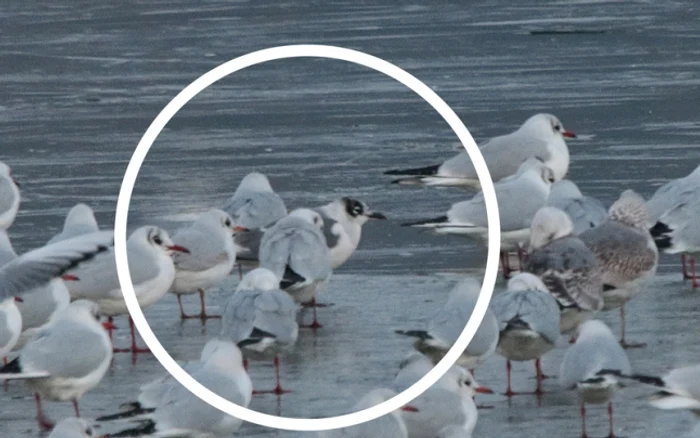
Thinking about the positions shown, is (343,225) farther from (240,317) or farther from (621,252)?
(240,317)

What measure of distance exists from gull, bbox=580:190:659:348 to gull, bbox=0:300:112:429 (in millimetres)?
2606

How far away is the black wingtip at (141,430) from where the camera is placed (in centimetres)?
713

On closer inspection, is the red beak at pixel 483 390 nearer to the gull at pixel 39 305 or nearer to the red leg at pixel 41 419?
the red leg at pixel 41 419

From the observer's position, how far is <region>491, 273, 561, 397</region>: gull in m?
7.76

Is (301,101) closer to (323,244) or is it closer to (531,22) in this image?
(531,22)

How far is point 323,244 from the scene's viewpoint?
31.0ft

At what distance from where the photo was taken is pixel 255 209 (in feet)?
34.5

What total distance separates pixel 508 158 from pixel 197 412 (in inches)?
208

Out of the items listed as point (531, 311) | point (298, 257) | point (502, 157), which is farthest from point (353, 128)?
point (531, 311)

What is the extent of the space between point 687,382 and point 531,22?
50.2ft

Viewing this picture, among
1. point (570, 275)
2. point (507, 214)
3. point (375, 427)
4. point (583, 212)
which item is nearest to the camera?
point (375, 427)

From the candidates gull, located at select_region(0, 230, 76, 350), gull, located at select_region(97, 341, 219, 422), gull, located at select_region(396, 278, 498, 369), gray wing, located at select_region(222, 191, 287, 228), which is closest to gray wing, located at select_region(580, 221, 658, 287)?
gull, located at select_region(396, 278, 498, 369)

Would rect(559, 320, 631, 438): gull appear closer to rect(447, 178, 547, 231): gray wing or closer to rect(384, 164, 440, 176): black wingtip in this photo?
rect(447, 178, 547, 231): gray wing
